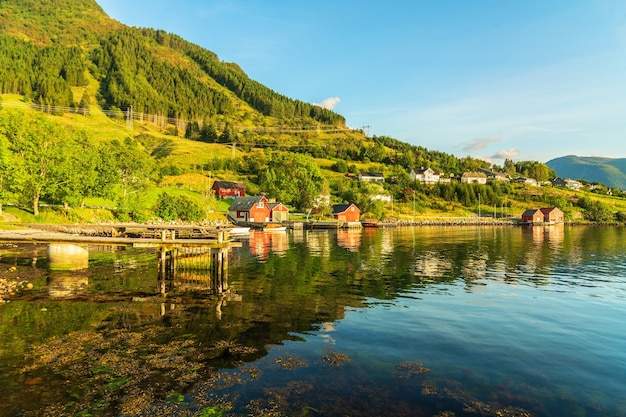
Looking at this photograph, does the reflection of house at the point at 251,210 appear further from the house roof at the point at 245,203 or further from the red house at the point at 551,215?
the red house at the point at 551,215

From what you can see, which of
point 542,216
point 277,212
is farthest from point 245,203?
point 542,216

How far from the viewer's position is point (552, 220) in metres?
162

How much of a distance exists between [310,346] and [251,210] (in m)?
97.6

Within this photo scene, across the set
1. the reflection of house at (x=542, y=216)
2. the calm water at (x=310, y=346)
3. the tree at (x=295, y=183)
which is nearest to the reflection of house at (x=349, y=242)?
the calm water at (x=310, y=346)

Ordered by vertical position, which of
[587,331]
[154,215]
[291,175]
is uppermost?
[291,175]

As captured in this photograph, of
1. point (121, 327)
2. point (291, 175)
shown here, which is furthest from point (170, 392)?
point (291, 175)

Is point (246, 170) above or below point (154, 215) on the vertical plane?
above

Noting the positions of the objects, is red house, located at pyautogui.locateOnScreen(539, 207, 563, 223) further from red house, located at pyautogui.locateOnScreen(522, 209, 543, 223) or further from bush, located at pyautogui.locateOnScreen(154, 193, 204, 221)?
bush, located at pyautogui.locateOnScreen(154, 193, 204, 221)

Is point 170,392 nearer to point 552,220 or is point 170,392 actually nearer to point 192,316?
point 192,316

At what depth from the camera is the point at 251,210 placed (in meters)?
113

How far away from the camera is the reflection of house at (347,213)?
13243cm

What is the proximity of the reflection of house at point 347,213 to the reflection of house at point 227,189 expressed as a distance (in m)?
37.5

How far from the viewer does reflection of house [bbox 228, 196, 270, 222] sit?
113625 mm

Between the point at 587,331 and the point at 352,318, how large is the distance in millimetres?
12623
